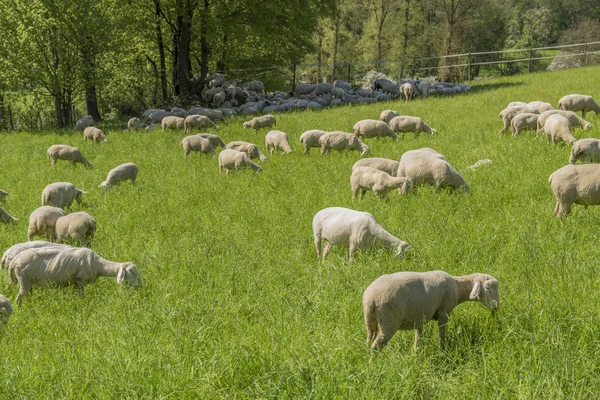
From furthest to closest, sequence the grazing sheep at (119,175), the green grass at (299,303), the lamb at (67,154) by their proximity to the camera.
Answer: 1. the lamb at (67,154)
2. the grazing sheep at (119,175)
3. the green grass at (299,303)

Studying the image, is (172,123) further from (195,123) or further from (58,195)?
(58,195)

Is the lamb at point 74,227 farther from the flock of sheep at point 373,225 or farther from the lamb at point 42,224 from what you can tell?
the lamb at point 42,224

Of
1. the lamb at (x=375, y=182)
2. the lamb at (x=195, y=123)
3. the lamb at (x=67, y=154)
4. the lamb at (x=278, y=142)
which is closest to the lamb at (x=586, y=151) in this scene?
the lamb at (x=375, y=182)

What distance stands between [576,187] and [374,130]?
317 inches

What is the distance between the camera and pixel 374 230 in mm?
6020

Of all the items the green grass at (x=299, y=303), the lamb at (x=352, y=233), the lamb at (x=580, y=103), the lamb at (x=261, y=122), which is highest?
the lamb at (x=580, y=103)

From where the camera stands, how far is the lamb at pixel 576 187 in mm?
6504

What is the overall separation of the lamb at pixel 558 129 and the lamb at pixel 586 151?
1830 millimetres

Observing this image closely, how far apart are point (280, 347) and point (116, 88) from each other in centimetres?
3131

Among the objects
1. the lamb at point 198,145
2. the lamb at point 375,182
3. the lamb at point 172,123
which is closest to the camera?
the lamb at point 375,182

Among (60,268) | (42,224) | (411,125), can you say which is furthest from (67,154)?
(411,125)

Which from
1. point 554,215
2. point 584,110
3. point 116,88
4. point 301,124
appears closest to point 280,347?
point 554,215

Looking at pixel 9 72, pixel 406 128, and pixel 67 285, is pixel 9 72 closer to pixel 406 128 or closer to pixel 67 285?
pixel 406 128

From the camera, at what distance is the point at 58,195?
9617 millimetres
